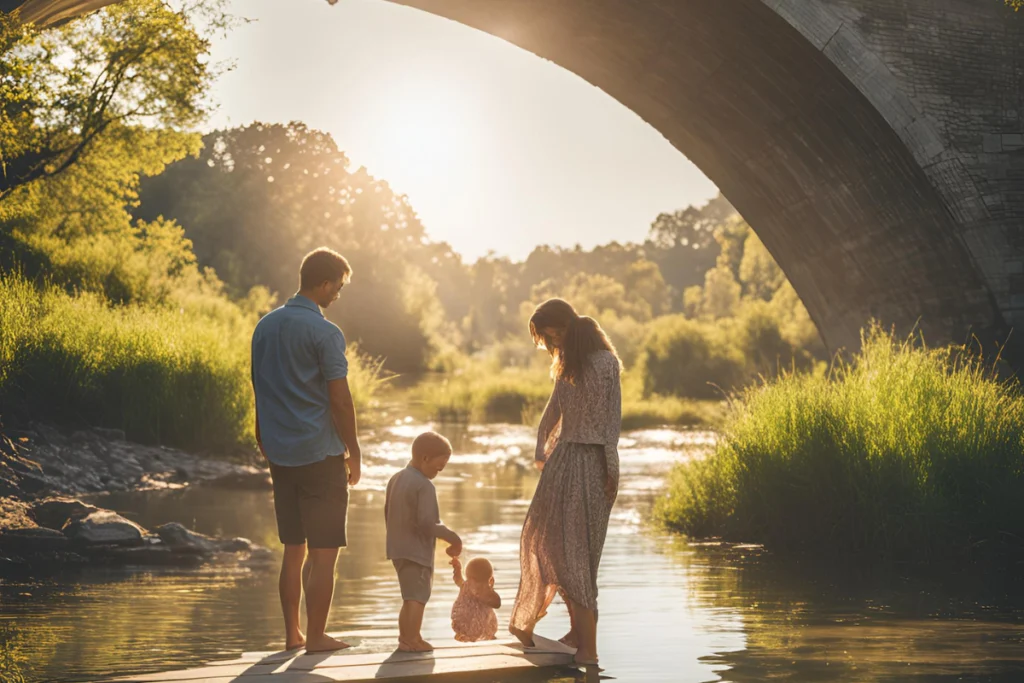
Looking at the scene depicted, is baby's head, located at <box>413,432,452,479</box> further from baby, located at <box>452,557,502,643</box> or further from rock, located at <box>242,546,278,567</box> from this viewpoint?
rock, located at <box>242,546,278,567</box>

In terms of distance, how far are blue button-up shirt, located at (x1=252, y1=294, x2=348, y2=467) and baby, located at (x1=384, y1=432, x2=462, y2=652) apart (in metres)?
0.41

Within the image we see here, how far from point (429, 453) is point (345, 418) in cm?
46

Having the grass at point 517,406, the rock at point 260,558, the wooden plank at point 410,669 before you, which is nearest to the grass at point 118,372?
the rock at point 260,558

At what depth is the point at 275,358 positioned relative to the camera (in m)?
5.79

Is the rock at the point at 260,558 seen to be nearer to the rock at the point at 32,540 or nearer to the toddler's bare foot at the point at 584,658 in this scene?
the rock at the point at 32,540

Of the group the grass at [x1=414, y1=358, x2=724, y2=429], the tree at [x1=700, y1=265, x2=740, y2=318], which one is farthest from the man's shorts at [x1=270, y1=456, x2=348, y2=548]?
the tree at [x1=700, y1=265, x2=740, y2=318]

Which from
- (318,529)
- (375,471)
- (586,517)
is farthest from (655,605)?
(375,471)

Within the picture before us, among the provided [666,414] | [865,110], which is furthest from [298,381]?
[666,414]

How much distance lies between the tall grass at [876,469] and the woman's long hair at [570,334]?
16.9 feet

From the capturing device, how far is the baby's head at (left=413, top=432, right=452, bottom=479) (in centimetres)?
598

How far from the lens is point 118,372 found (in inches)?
654

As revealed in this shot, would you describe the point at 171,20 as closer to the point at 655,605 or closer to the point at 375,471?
the point at 375,471

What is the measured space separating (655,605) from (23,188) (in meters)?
15.3

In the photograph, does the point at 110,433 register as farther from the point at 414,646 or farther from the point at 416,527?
the point at 414,646
